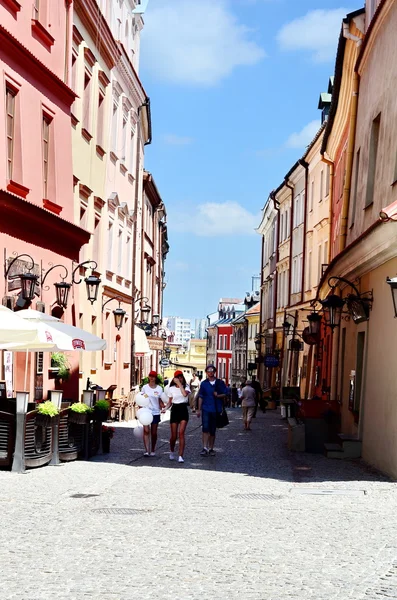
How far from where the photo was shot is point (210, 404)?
19344mm

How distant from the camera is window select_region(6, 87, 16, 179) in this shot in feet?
62.3

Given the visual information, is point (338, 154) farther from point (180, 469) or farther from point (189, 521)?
point (189, 521)

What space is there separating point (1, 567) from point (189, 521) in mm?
3147

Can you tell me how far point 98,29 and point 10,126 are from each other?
8897 millimetres

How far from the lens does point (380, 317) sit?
55.9ft

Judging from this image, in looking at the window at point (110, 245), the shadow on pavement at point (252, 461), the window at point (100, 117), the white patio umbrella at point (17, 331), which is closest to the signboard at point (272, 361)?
the window at point (110, 245)

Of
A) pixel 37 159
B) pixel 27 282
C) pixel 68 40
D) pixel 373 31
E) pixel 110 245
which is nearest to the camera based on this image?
pixel 27 282

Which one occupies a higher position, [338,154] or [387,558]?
[338,154]

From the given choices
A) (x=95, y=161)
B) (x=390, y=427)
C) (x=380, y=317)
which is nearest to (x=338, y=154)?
(x=95, y=161)

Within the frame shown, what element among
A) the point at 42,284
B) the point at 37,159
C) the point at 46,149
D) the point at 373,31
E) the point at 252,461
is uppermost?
the point at 373,31

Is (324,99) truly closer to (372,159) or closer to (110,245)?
(110,245)

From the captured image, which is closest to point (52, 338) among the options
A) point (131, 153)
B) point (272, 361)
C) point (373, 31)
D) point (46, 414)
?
point (46, 414)

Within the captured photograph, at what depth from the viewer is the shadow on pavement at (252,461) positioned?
1562 centimetres

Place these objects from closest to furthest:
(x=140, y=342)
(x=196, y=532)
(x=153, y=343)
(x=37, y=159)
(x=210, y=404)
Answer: (x=196, y=532) < (x=210, y=404) < (x=37, y=159) < (x=140, y=342) < (x=153, y=343)
